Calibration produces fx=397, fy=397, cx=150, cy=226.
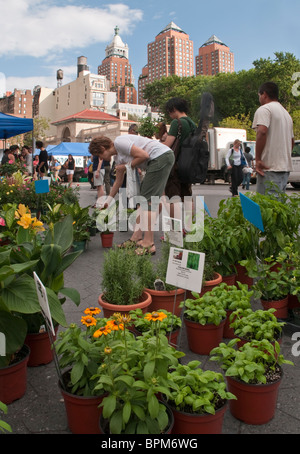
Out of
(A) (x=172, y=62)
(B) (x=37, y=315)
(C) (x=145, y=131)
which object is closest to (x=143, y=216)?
(B) (x=37, y=315)

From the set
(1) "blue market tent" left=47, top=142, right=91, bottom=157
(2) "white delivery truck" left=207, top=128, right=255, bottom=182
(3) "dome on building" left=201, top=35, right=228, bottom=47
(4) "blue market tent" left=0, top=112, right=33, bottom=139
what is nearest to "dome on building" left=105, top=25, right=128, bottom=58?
(3) "dome on building" left=201, top=35, right=228, bottom=47

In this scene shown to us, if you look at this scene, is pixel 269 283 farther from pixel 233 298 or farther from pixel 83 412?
pixel 83 412

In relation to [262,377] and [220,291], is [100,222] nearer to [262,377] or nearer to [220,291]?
[220,291]

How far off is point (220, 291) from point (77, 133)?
73599 millimetres

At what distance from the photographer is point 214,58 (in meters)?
115

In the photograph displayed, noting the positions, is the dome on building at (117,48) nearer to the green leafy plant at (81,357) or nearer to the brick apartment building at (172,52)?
the brick apartment building at (172,52)

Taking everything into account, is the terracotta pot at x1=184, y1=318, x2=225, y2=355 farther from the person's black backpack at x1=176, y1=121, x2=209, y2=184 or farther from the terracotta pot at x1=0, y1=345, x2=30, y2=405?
the person's black backpack at x1=176, y1=121, x2=209, y2=184

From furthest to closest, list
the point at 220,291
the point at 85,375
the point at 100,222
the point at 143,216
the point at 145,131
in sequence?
the point at 145,131
the point at 100,222
the point at 143,216
the point at 220,291
the point at 85,375

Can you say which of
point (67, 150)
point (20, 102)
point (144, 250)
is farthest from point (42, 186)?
point (20, 102)

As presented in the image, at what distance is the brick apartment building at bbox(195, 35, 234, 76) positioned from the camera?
114 m

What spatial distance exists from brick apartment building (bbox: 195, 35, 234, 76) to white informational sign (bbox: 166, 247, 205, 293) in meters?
120

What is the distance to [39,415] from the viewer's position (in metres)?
2.12

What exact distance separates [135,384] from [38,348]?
1.23 metres

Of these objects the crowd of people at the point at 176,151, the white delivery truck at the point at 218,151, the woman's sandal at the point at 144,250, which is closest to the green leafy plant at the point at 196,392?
the woman's sandal at the point at 144,250
